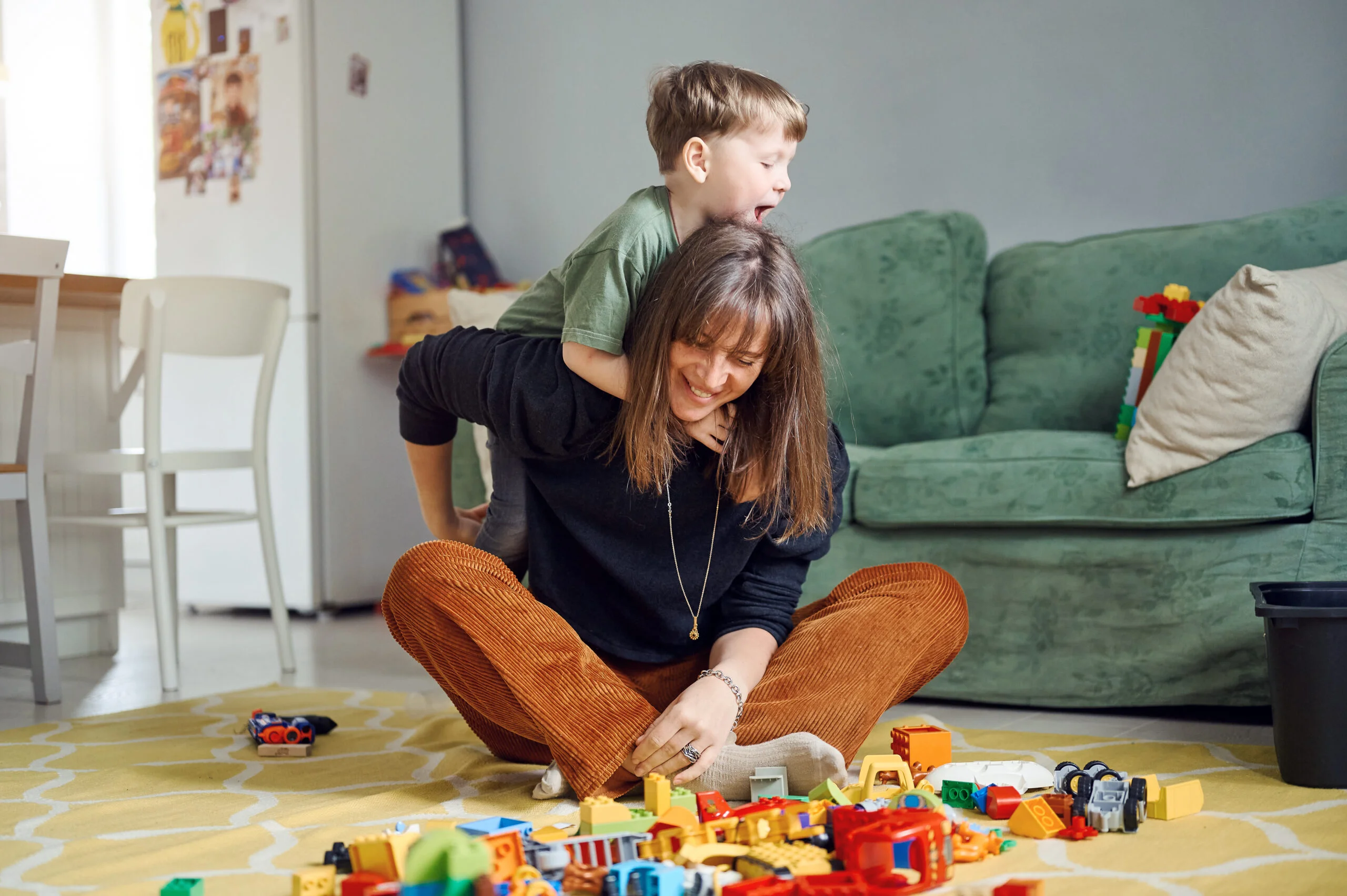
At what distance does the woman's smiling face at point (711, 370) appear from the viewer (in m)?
1.25

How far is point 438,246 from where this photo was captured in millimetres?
3768

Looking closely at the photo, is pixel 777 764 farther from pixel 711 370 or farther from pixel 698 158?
pixel 698 158

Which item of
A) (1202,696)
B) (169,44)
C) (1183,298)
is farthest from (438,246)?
(1202,696)

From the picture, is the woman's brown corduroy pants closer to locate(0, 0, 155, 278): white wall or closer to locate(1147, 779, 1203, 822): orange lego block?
locate(1147, 779, 1203, 822): orange lego block

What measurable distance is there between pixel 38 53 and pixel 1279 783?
5.07m

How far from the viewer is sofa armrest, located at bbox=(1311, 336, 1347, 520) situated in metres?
1.70

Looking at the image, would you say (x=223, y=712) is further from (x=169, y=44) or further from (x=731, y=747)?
(x=169, y=44)

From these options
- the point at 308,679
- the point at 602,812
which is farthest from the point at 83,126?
the point at 602,812

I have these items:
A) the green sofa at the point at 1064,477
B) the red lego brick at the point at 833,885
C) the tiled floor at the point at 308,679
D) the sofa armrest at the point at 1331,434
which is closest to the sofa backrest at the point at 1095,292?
the green sofa at the point at 1064,477

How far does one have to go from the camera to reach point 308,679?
91.9 inches

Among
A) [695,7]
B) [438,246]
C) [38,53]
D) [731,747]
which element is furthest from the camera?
[38,53]

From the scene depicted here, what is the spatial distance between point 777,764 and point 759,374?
43 cm

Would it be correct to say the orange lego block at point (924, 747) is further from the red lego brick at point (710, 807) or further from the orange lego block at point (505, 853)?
the orange lego block at point (505, 853)

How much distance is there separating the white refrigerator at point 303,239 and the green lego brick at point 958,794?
8.24 feet
